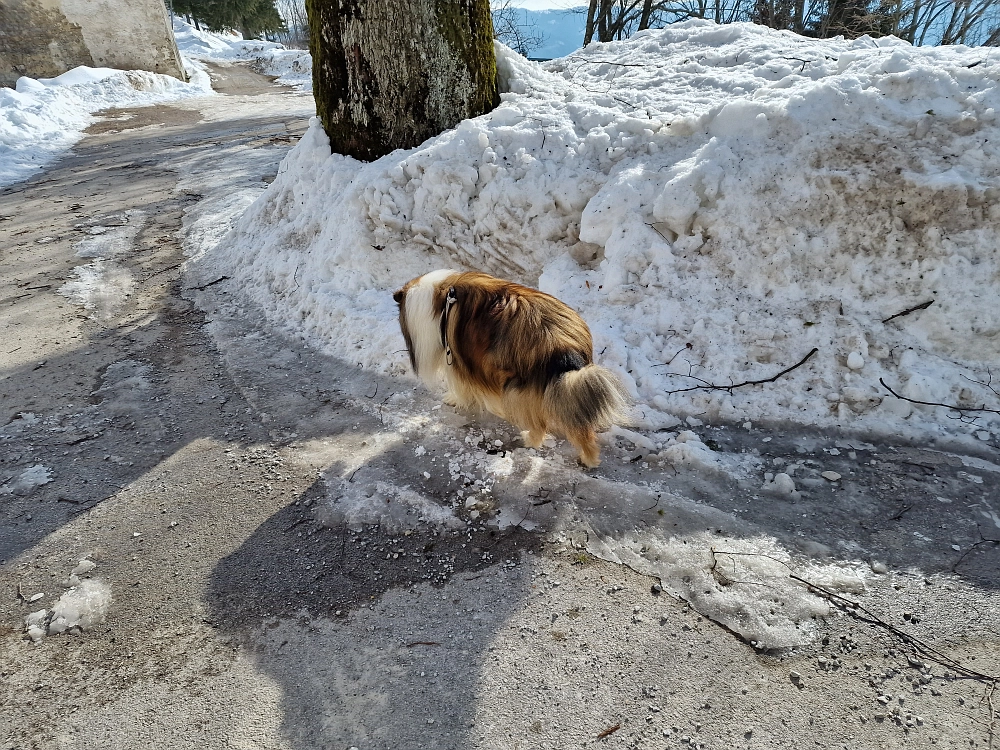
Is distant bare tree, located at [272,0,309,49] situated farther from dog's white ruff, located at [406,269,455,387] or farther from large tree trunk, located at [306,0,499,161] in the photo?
dog's white ruff, located at [406,269,455,387]

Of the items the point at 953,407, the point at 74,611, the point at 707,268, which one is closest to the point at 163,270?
the point at 74,611

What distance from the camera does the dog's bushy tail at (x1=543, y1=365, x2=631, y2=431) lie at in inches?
113

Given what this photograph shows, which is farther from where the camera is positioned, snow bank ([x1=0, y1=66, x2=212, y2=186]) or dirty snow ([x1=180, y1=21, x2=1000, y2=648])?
snow bank ([x1=0, y1=66, x2=212, y2=186])

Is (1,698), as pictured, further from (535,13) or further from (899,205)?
(535,13)

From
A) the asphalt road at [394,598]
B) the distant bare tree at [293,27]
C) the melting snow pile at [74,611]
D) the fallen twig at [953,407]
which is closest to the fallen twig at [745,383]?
the asphalt road at [394,598]

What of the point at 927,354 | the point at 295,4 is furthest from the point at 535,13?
the point at 295,4

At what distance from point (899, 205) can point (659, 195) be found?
1.60 meters

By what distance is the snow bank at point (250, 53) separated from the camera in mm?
28641

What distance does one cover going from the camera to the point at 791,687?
215 centimetres

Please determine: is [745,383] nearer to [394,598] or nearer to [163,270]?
[394,598]

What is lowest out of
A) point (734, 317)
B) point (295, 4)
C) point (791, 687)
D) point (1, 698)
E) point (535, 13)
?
point (791, 687)

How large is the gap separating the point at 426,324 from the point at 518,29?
87.6ft

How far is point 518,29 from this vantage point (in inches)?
991

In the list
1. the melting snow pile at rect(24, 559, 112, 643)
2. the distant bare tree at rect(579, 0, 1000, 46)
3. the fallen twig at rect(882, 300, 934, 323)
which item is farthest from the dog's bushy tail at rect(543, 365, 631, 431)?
the distant bare tree at rect(579, 0, 1000, 46)
